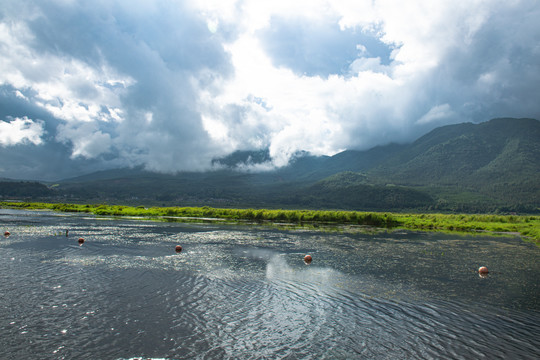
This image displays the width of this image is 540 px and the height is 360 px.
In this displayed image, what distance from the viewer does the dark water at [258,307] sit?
46.3 feet

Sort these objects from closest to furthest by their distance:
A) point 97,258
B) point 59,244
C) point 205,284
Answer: point 205,284
point 97,258
point 59,244

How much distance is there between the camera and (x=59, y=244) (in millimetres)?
40094

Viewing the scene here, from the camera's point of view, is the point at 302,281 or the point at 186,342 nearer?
the point at 186,342

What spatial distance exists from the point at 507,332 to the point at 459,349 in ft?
14.2

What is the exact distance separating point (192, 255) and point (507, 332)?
28104 mm

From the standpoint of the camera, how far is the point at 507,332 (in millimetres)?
16812

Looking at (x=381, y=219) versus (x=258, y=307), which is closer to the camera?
(x=258, y=307)

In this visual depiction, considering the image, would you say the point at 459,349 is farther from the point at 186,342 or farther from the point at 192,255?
the point at 192,255

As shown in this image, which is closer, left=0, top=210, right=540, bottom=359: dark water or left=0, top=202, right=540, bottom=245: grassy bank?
left=0, top=210, right=540, bottom=359: dark water

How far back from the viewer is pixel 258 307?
19281 millimetres

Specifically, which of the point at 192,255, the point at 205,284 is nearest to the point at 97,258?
the point at 192,255

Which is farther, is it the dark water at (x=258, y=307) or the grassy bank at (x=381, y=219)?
the grassy bank at (x=381, y=219)

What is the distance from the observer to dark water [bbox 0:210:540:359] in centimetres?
1410

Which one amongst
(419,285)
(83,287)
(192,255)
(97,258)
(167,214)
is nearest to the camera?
(83,287)
